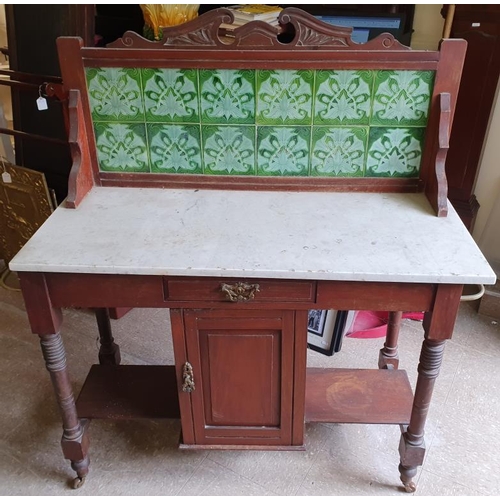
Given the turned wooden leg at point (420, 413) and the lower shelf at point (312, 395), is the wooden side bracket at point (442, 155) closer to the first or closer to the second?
the turned wooden leg at point (420, 413)

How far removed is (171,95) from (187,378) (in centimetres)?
78

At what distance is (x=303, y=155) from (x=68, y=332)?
1.32m

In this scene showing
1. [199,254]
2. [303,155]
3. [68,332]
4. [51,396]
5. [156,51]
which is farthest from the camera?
[68,332]

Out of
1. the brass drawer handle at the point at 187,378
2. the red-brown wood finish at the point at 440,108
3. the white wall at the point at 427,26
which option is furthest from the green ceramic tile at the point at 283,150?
the white wall at the point at 427,26

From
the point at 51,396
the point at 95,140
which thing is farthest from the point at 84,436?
the point at 95,140

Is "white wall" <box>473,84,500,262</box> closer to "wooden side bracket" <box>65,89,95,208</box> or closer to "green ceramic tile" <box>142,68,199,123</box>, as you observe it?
"green ceramic tile" <box>142,68,199,123</box>

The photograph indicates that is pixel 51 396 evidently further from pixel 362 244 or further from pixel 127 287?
pixel 362 244

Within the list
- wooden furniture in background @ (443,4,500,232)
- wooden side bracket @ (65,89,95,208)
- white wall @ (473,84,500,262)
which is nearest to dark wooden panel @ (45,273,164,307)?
wooden side bracket @ (65,89,95,208)

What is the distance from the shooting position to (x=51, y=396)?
1.97 meters

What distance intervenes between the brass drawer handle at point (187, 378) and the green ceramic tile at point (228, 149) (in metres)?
0.56

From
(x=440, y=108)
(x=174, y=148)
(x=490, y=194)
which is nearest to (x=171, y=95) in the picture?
(x=174, y=148)

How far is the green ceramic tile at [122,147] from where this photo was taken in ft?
5.11

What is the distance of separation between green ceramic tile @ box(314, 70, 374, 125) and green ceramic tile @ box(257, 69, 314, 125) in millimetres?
27

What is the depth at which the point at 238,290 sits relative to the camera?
1.28 m
